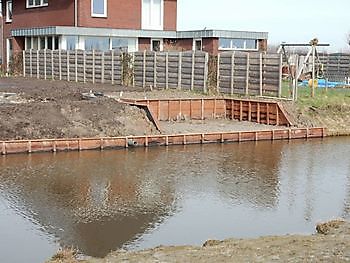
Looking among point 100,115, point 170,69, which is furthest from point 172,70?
point 100,115

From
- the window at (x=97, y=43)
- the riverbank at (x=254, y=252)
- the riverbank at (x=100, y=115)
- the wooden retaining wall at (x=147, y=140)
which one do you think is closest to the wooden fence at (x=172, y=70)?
the riverbank at (x=100, y=115)

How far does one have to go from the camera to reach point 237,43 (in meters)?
34.2

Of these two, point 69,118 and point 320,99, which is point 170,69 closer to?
point 320,99

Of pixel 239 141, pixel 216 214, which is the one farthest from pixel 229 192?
pixel 239 141

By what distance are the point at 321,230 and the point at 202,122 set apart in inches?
520

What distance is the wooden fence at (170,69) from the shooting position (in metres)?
24.1

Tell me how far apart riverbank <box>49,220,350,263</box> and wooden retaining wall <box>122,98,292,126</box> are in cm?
1284

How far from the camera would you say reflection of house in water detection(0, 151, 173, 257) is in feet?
32.9

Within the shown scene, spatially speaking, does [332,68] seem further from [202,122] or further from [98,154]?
[98,154]

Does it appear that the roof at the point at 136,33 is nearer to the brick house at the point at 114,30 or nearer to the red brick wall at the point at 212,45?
the brick house at the point at 114,30

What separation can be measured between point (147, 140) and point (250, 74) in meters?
7.38

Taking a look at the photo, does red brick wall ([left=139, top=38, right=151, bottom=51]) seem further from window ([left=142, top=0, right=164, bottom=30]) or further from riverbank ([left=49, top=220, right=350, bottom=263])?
riverbank ([left=49, top=220, right=350, bottom=263])

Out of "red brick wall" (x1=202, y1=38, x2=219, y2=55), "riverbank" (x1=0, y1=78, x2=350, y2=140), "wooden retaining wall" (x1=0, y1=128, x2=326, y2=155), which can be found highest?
"red brick wall" (x1=202, y1=38, x2=219, y2=55)

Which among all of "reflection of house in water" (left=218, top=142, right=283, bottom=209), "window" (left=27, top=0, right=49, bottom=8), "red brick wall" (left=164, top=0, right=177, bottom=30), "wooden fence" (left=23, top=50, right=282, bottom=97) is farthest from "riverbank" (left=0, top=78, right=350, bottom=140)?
"window" (left=27, top=0, right=49, bottom=8)
